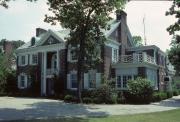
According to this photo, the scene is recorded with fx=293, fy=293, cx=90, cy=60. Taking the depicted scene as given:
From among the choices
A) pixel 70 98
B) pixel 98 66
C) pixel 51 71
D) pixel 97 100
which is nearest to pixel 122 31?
pixel 98 66

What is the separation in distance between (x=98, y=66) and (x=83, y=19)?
7.90 meters

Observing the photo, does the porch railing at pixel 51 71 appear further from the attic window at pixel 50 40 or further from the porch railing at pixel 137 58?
the porch railing at pixel 137 58

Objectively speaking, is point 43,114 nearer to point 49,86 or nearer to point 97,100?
point 97,100

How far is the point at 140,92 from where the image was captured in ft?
95.2

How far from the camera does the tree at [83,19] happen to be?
2781 cm

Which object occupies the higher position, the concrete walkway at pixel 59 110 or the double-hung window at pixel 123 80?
the double-hung window at pixel 123 80

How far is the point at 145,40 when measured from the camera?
67.1m

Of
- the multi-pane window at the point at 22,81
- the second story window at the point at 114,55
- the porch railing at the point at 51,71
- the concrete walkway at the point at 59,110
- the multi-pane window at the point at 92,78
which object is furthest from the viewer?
the multi-pane window at the point at 22,81

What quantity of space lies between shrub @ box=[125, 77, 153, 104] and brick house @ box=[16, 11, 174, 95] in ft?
13.0

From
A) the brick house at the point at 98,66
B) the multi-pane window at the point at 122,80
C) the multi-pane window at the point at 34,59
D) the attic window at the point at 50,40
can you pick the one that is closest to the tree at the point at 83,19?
the brick house at the point at 98,66

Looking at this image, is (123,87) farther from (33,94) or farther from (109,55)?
(33,94)

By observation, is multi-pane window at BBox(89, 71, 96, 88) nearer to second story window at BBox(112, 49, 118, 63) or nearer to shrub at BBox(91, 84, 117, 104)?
second story window at BBox(112, 49, 118, 63)

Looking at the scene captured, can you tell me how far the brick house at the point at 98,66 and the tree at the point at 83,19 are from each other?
13.3ft

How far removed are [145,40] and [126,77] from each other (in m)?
33.9
